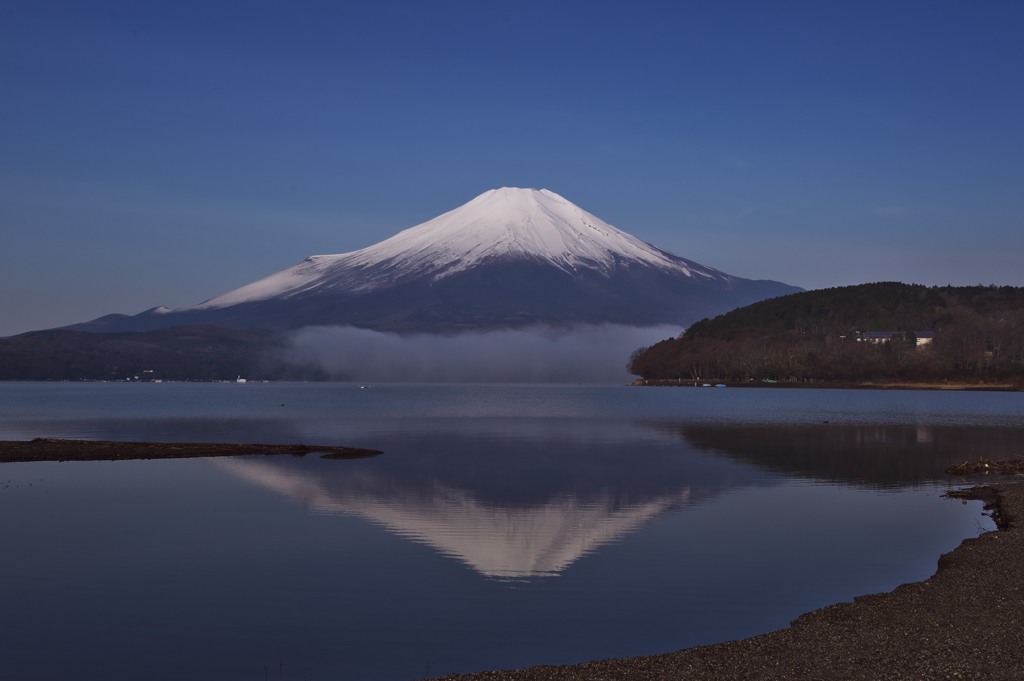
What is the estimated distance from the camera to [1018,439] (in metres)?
59.8

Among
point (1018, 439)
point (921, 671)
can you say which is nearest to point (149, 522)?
point (921, 671)

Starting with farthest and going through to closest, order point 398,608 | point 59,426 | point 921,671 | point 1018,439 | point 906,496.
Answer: point 59,426
point 1018,439
point 906,496
point 398,608
point 921,671

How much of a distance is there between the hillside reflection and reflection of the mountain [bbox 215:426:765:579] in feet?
0.18

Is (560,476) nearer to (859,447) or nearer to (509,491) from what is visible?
(509,491)

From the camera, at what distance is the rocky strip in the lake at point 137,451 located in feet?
158

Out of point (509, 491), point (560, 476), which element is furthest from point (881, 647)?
point (560, 476)

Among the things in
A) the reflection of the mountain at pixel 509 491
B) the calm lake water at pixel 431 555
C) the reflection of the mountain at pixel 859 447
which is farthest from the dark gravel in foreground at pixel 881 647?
the reflection of the mountain at pixel 859 447

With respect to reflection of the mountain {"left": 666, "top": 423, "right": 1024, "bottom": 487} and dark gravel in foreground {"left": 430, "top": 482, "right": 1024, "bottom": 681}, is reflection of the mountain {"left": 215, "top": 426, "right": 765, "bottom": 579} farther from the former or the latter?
dark gravel in foreground {"left": 430, "top": 482, "right": 1024, "bottom": 681}

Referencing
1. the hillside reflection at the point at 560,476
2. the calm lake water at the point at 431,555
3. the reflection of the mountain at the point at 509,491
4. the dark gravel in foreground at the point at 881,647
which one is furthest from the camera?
the hillside reflection at the point at 560,476

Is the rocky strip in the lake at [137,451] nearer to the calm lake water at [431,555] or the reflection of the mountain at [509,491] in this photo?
the calm lake water at [431,555]

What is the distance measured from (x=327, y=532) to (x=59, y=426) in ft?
191

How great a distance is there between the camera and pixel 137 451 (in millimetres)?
51000

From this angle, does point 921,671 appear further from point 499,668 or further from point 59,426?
point 59,426

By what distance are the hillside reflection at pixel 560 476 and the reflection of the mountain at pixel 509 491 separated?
56 millimetres
